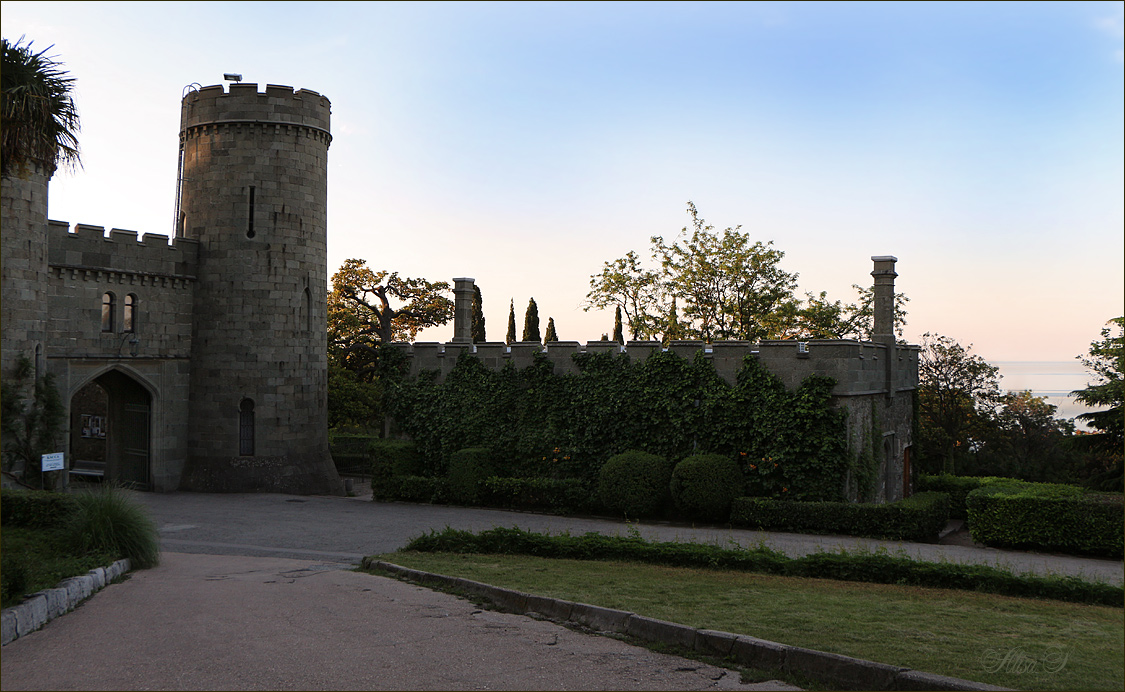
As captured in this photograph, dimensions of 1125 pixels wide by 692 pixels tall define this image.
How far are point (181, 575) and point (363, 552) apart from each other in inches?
165

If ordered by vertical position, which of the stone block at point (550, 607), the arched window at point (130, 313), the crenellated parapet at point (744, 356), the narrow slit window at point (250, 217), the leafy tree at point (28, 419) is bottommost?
the stone block at point (550, 607)

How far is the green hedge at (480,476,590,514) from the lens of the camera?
72.3 feet

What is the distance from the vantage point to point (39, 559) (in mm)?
11266

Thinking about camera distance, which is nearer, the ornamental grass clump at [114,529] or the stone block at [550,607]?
the stone block at [550,607]

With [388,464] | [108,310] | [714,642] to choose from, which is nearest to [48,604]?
[714,642]

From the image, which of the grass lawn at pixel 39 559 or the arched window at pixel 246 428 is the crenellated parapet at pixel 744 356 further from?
the grass lawn at pixel 39 559

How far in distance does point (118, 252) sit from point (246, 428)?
21.0 feet

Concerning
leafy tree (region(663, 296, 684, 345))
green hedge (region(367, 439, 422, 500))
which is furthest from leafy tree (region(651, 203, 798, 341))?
green hedge (region(367, 439, 422, 500))

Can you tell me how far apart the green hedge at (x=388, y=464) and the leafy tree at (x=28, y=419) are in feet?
27.2

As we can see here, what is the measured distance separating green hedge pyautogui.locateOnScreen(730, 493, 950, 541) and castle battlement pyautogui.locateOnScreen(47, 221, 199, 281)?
1827 cm

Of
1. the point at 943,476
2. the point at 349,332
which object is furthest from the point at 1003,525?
the point at 349,332

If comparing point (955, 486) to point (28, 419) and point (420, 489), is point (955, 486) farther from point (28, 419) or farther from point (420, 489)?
point (28, 419)

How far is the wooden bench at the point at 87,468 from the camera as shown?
1156 inches

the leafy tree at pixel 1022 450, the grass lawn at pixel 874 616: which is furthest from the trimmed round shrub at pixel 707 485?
the leafy tree at pixel 1022 450
